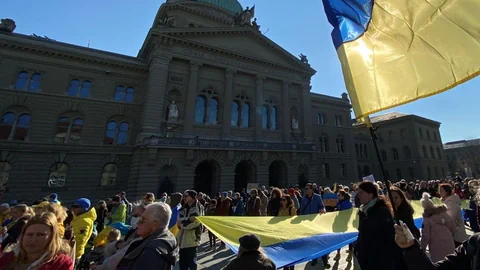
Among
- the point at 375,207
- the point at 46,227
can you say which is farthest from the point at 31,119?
the point at 375,207

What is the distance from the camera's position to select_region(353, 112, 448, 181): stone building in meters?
42.5

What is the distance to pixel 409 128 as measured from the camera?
43.9 metres

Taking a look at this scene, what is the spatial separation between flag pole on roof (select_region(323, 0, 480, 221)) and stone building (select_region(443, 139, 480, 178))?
63.2 metres

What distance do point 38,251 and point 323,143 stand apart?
114 feet

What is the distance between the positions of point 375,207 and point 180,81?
2349 centimetres

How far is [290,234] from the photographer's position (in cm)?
455

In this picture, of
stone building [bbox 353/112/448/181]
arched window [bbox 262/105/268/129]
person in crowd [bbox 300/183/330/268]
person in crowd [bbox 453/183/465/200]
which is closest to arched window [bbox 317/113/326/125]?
arched window [bbox 262/105/268/129]

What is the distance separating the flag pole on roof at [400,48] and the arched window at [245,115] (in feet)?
77.2

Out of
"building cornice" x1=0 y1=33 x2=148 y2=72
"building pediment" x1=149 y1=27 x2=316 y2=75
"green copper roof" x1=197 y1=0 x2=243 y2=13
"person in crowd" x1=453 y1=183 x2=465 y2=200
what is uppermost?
"green copper roof" x1=197 y1=0 x2=243 y2=13

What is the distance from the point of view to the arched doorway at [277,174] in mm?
26453

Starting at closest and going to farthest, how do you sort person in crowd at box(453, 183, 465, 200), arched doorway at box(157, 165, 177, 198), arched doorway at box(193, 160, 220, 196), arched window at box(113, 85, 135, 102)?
person in crowd at box(453, 183, 465, 200) < arched doorway at box(157, 165, 177, 198) < arched window at box(113, 85, 135, 102) < arched doorway at box(193, 160, 220, 196)

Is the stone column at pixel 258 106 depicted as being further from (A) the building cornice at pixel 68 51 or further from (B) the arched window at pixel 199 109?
(A) the building cornice at pixel 68 51

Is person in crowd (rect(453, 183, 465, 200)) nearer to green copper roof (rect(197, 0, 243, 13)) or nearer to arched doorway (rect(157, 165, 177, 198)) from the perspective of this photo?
arched doorway (rect(157, 165, 177, 198))

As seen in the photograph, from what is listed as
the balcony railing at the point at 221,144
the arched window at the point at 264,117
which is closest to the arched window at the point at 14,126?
the balcony railing at the point at 221,144
